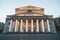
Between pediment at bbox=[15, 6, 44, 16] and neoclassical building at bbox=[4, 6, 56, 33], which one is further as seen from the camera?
pediment at bbox=[15, 6, 44, 16]

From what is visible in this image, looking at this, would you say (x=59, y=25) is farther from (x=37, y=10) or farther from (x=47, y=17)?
(x=37, y=10)

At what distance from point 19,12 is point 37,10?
582 cm

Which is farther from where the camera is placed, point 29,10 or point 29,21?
point 29,10

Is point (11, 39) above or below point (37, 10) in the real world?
below

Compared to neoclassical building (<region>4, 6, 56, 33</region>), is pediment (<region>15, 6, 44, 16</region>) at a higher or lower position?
higher

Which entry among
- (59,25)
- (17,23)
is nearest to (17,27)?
(17,23)

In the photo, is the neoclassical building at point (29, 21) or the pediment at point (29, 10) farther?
the pediment at point (29, 10)

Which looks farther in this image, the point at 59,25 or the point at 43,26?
the point at 59,25

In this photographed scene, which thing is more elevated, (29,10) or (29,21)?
Answer: (29,10)

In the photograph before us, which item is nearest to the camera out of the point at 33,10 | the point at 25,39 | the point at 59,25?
the point at 25,39

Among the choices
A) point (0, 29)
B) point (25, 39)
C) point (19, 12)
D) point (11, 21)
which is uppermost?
point (19, 12)

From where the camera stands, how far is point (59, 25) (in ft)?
108

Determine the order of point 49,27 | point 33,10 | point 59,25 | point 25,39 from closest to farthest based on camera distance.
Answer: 1. point 25,39
2. point 49,27
3. point 59,25
4. point 33,10

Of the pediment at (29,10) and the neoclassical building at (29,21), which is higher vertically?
the pediment at (29,10)
